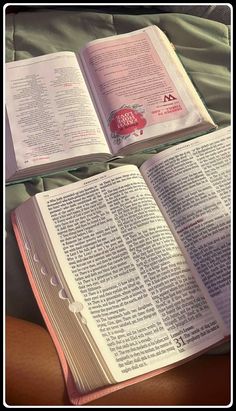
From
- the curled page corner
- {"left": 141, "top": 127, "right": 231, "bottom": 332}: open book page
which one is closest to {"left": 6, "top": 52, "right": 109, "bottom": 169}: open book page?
{"left": 141, "top": 127, "right": 231, "bottom": 332}: open book page

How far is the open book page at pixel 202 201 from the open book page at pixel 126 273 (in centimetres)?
2

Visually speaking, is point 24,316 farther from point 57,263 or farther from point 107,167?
point 107,167

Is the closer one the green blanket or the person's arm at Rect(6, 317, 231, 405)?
the person's arm at Rect(6, 317, 231, 405)

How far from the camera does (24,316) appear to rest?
567 mm

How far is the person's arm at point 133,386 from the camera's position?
497mm

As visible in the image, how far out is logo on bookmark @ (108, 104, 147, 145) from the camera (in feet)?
2.31

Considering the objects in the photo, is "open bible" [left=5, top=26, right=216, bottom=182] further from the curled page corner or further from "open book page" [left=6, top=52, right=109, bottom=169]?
the curled page corner

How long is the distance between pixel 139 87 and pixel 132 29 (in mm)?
176

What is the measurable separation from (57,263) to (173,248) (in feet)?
0.46

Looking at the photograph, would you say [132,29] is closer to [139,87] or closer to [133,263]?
[139,87]

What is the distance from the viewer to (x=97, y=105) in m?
0.75

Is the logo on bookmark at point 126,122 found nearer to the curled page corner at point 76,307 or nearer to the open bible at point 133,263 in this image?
the open bible at point 133,263

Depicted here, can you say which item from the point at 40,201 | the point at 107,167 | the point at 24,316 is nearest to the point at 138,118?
the point at 107,167

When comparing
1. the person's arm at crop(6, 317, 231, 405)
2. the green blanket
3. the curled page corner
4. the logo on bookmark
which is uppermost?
the green blanket
